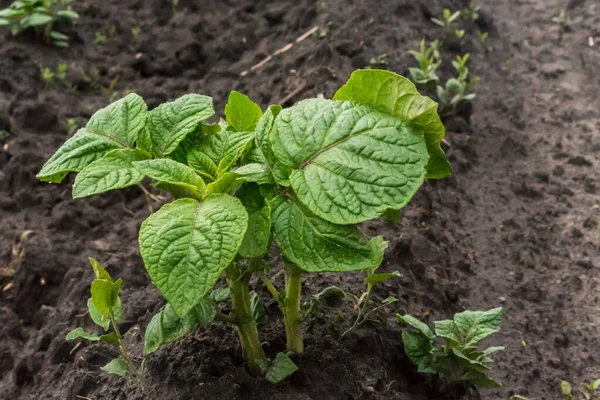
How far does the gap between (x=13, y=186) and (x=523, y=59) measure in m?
3.31

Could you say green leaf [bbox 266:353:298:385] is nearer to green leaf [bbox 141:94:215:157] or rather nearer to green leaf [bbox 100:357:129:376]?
green leaf [bbox 100:357:129:376]

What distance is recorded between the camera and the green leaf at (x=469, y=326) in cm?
195

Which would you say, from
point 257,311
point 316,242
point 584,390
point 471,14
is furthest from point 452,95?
point 316,242

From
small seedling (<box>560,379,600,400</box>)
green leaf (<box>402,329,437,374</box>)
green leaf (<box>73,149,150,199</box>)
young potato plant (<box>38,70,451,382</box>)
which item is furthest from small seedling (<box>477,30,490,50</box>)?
green leaf (<box>73,149,150,199</box>)

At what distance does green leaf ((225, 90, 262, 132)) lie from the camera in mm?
A: 1768

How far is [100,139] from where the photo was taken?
1685 millimetres

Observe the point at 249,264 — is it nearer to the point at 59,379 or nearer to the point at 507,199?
the point at 59,379

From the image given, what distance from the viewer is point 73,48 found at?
4.32m

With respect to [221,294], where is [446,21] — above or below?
below

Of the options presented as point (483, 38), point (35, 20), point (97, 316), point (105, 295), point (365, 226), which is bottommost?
point (483, 38)

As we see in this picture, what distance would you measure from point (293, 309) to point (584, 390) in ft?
3.69

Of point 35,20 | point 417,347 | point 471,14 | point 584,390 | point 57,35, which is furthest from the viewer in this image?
point 471,14

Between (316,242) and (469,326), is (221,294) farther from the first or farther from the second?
(469,326)

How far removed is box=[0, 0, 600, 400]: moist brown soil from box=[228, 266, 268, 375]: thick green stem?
54mm
